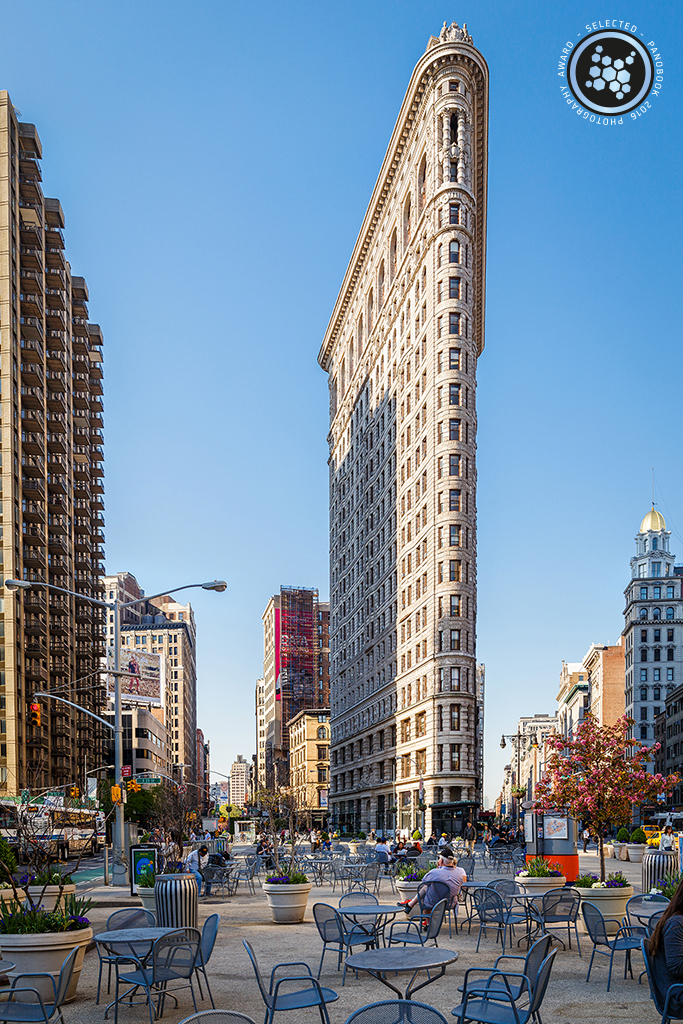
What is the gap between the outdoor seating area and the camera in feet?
31.7

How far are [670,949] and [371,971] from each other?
3343 millimetres

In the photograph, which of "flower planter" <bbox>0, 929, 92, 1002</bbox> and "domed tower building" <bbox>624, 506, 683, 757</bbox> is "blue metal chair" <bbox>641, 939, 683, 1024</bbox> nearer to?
"flower planter" <bbox>0, 929, 92, 1002</bbox>

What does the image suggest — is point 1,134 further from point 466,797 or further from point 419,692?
point 466,797

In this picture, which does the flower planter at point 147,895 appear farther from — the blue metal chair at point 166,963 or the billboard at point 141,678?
the billboard at point 141,678

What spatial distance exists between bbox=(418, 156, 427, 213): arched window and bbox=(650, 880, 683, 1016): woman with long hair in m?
85.8

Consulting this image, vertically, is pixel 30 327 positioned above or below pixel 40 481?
above

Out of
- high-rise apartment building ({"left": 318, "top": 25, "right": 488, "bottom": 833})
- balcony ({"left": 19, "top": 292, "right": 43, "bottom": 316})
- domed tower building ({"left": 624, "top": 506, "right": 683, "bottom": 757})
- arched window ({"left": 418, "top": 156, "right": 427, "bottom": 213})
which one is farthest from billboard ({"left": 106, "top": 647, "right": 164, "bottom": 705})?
domed tower building ({"left": 624, "top": 506, "right": 683, "bottom": 757})

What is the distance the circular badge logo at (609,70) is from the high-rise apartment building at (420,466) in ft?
200

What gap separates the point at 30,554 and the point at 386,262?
47824mm

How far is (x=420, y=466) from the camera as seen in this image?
269 feet

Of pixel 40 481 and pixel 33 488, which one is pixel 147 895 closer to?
pixel 33 488

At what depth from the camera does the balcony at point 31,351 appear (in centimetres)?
8556

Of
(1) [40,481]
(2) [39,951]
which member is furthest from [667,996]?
(1) [40,481]

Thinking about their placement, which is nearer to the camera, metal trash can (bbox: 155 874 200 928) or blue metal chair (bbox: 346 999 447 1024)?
blue metal chair (bbox: 346 999 447 1024)
